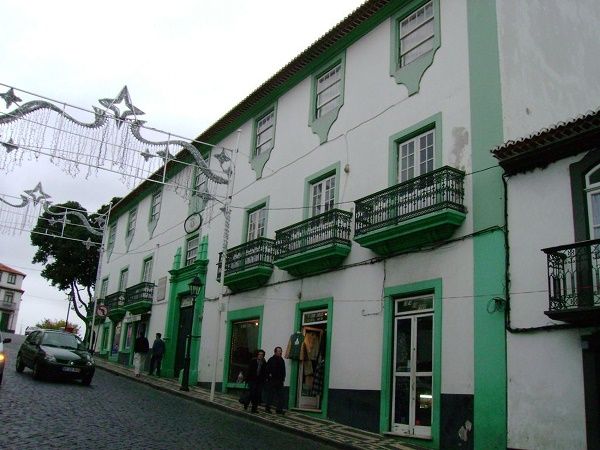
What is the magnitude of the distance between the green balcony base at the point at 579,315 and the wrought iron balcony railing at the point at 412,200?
2772 millimetres

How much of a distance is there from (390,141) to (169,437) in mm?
7291

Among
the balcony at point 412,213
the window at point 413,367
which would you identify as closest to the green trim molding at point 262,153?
the balcony at point 412,213

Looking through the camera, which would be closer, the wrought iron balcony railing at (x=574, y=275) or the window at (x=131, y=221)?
the wrought iron balcony railing at (x=574, y=275)

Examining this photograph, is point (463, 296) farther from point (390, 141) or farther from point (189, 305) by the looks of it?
point (189, 305)

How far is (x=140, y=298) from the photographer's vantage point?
24.8m

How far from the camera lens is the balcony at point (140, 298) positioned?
964 inches

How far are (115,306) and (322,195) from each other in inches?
663

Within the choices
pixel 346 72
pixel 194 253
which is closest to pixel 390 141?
pixel 346 72

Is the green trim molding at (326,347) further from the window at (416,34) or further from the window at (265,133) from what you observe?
the window at (416,34)

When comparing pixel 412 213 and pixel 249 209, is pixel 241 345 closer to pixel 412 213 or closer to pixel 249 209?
pixel 249 209

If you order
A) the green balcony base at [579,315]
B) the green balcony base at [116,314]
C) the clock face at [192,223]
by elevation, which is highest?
the clock face at [192,223]

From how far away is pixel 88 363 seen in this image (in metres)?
14.9

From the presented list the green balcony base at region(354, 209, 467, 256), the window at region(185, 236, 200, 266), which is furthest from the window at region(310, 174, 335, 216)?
the window at region(185, 236, 200, 266)

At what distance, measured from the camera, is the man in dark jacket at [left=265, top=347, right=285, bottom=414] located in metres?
13.2
